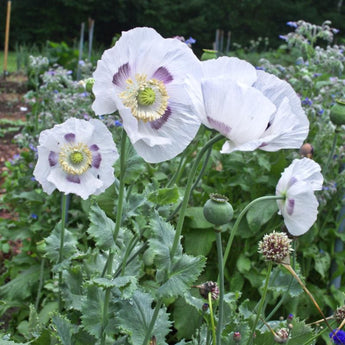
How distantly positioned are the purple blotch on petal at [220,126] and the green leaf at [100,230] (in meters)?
0.44

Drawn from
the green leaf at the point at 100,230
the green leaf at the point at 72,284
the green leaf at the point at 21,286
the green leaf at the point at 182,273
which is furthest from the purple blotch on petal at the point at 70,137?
the green leaf at the point at 21,286

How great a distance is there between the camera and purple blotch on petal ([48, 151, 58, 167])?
1.32 metres

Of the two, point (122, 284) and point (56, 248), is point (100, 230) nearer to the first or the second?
point (122, 284)

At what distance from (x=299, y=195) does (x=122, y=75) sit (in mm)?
429

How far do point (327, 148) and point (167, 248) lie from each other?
80.0 inches

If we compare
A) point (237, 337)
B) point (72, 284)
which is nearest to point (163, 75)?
point (237, 337)

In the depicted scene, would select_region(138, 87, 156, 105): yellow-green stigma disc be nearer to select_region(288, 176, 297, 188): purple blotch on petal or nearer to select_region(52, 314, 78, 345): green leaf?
select_region(288, 176, 297, 188): purple blotch on petal

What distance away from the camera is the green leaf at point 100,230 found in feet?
4.07

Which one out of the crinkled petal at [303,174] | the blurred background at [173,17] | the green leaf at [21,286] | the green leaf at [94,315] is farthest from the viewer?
the blurred background at [173,17]

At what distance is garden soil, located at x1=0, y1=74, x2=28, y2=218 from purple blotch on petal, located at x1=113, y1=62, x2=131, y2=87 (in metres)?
3.27

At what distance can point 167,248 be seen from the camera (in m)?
1.15

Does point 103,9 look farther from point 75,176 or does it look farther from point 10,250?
point 75,176

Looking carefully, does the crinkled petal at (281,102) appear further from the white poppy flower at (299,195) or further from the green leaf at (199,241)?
the green leaf at (199,241)

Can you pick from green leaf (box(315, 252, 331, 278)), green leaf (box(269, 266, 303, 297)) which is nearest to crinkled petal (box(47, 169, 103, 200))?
green leaf (box(269, 266, 303, 297))
